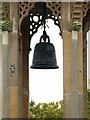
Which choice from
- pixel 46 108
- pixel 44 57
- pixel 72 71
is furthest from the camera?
pixel 46 108

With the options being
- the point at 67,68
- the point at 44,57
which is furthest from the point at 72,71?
the point at 44,57

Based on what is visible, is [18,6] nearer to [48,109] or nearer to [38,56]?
[38,56]

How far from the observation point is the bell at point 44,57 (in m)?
9.80

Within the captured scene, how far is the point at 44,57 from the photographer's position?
978 centimetres

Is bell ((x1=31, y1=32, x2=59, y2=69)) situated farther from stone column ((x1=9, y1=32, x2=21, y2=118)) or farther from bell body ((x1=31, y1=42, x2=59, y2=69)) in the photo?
stone column ((x1=9, y1=32, x2=21, y2=118))

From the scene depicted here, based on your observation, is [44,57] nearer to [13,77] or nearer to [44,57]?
[44,57]

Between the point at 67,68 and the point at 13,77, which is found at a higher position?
the point at 67,68

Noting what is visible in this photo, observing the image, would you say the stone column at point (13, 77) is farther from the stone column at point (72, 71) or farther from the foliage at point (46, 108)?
the foliage at point (46, 108)

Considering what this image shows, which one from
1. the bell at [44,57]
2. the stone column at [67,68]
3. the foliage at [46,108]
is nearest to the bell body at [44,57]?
the bell at [44,57]

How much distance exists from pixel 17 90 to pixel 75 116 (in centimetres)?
107

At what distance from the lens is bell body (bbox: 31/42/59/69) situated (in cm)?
980

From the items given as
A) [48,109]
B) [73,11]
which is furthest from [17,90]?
[48,109]

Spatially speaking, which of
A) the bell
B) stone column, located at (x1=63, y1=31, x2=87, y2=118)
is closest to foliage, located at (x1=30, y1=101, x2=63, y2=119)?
the bell

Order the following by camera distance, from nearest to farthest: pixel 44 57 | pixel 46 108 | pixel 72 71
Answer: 1. pixel 72 71
2. pixel 44 57
3. pixel 46 108
